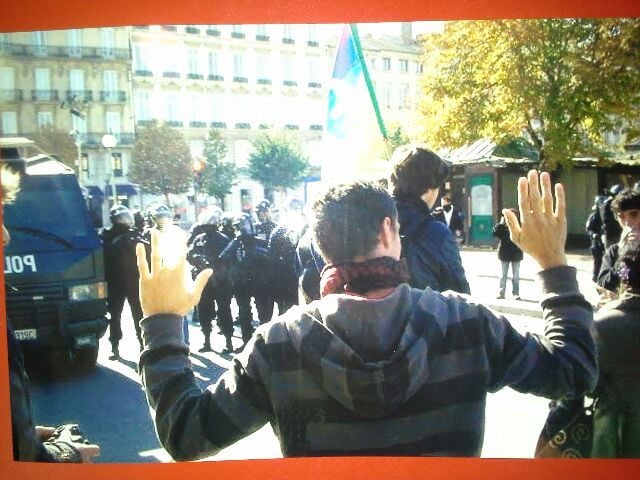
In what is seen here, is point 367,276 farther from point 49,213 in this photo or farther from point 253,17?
point 49,213

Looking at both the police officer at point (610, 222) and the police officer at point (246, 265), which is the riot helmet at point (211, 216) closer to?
the police officer at point (246, 265)

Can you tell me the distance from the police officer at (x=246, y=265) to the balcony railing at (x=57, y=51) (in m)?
1.03

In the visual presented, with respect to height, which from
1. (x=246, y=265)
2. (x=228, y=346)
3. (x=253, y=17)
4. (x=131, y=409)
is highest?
(x=253, y=17)

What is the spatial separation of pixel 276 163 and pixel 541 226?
60.9 inches

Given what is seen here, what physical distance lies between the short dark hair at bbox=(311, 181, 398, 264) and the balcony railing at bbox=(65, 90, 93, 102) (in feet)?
5.92

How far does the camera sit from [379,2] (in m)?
3.07

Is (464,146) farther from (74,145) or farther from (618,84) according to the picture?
(74,145)

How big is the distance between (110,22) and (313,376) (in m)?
2.25

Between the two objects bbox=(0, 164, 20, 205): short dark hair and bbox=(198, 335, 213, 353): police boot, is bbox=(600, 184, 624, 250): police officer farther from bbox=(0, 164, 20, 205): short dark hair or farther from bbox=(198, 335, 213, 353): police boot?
bbox=(0, 164, 20, 205): short dark hair

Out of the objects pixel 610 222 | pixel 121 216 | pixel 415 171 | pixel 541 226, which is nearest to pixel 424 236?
pixel 415 171

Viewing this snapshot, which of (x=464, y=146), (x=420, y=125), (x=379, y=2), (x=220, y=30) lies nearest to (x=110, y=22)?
(x=220, y=30)

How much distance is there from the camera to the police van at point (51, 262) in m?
3.08

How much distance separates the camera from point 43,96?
10.1 feet

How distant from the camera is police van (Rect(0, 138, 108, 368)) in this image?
308 centimetres
